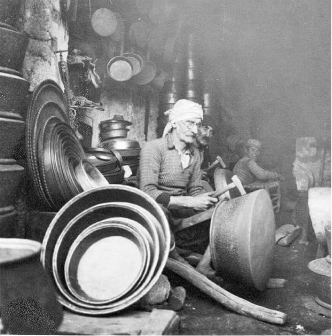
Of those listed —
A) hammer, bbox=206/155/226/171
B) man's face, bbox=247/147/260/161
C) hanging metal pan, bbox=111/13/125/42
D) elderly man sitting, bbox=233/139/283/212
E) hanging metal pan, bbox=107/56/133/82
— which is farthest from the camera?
man's face, bbox=247/147/260/161

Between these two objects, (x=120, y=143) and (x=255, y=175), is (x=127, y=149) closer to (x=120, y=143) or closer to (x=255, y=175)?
(x=120, y=143)

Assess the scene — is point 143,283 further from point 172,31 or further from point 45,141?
point 172,31

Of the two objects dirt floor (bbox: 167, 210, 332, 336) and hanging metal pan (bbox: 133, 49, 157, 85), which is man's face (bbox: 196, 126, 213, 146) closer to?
hanging metal pan (bbox: 133, 49, 157, 85)

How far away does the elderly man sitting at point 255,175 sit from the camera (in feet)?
25.3

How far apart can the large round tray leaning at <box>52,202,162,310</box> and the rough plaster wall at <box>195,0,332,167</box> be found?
623 cm

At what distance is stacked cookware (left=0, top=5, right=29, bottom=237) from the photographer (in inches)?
124

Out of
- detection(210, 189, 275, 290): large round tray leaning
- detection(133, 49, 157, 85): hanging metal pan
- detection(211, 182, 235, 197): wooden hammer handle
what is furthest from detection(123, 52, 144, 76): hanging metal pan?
detection(210, 189, 275, 290): large round tray leaning

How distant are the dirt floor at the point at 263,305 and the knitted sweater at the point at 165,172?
36.9 inches

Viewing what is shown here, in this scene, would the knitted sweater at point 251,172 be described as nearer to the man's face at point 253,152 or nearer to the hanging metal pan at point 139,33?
the man's face at point 253,152

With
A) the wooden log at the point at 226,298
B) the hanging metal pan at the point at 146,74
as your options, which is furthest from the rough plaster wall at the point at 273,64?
the wooden log at the point at 226,298

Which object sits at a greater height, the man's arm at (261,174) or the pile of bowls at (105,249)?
the man's arm at (261,174)

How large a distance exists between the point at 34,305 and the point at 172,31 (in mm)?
7435

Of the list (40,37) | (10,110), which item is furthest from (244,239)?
(40,37)

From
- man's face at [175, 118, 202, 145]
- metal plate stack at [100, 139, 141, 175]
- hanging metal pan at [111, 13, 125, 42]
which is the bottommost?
metal plate stack at [100, 139, 141, 175]
